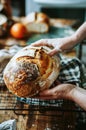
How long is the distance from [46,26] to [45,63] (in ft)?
2.45

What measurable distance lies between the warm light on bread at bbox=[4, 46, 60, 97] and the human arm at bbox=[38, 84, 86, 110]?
0.12ft

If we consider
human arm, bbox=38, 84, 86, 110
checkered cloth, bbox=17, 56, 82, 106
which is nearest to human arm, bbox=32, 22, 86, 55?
checkered cloth, bbox=17, 56, 82, 106

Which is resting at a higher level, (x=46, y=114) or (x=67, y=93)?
(x=67, y=93)

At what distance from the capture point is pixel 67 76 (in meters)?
1.25

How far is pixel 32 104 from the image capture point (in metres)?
1.08

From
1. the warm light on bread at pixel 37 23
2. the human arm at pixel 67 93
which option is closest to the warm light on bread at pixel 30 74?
the human arm at pixel 67 93

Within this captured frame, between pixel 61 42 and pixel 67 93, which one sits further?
pixel 61 42

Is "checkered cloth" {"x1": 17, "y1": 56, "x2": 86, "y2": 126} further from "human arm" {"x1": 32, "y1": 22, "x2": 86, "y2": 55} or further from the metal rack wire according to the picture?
"human arm" {"x1": 32, "y1": 22, "x2": 86, "y2": 55}

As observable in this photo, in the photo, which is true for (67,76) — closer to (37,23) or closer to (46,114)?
(46,114)

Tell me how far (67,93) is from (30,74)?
0.15m

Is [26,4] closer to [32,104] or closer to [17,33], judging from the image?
[17,33]

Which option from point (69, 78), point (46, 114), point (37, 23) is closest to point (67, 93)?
point (46, 114)

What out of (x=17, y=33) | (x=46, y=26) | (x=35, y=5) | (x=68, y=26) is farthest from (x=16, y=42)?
(x=35, y=5)

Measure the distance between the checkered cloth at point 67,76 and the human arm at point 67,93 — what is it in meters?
0.07
